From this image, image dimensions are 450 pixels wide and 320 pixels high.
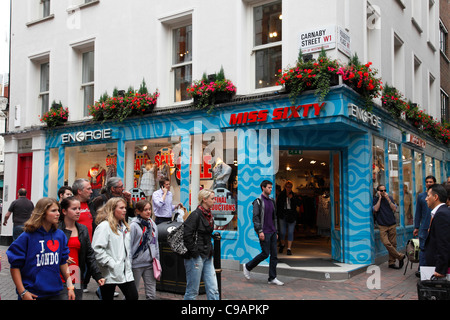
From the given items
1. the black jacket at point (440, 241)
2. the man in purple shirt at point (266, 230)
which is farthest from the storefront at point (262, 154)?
the black jacket at point (440, 241)

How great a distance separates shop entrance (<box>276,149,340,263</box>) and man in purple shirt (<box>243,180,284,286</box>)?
2.53 m

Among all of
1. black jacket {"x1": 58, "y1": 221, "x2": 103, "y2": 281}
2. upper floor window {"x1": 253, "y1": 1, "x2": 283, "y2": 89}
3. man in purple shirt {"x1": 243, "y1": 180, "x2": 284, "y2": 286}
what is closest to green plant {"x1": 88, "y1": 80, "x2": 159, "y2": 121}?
upper floor window {"x1": 253, "y1": 1, "x2": 283, "y2": 89}

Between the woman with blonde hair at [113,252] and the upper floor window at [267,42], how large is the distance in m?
6.37

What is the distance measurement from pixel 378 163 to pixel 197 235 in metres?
6.69

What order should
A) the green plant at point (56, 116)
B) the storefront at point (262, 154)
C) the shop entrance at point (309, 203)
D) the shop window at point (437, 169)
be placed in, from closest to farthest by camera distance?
the storefront at point (262, 154)
the shop entrance at point (309, 203)
the green plant at point (56, 116)
the shop window at point (437, 169)

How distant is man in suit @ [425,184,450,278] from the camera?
5.39 m

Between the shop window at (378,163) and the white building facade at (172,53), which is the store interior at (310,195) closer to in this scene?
the white building facade at (172,53)

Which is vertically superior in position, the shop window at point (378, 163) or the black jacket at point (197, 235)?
the shop window at point (378, 163)

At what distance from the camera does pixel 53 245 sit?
4320mm

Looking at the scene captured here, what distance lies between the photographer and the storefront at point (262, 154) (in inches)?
403

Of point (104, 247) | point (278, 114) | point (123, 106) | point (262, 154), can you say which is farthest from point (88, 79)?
point (104, 247)

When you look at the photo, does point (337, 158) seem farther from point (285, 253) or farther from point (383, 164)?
point (285, 253)

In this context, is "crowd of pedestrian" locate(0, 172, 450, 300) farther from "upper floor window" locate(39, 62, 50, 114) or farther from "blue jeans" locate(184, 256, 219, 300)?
"upper floor window" locate(39, 62, 50, 114)

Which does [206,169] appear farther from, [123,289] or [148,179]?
[123,289]
